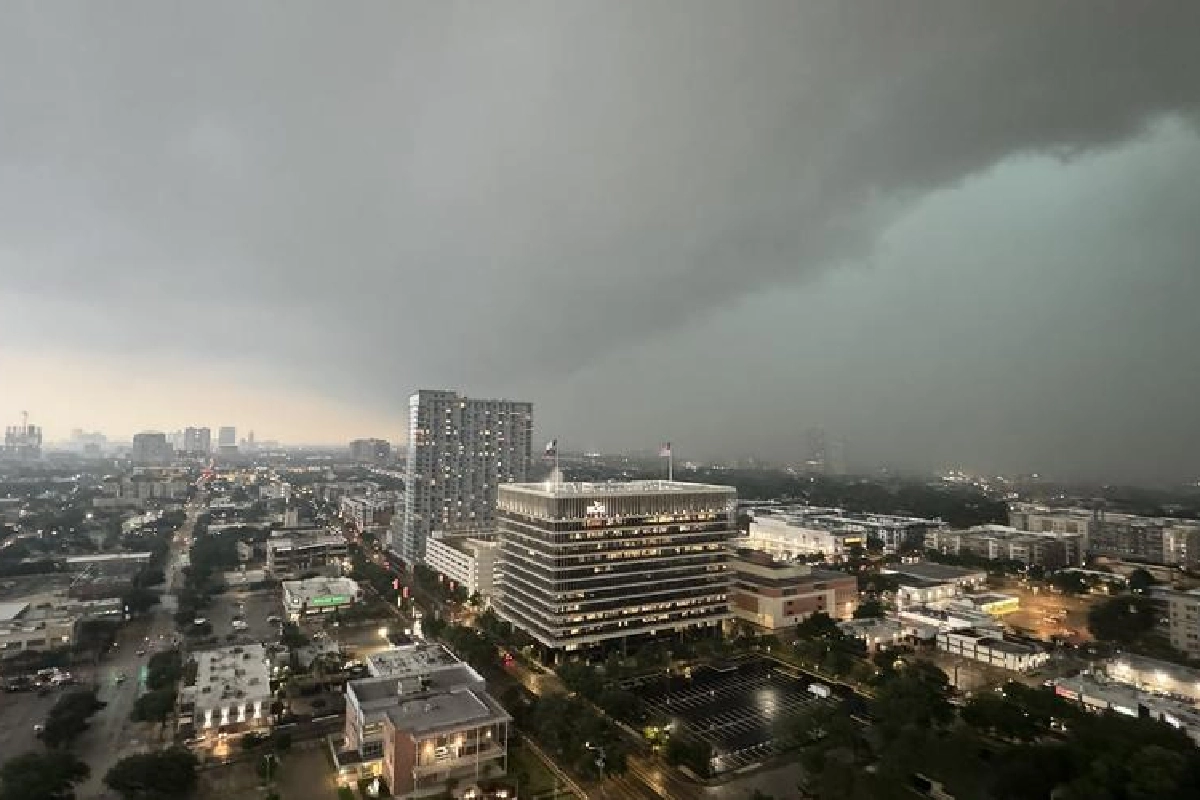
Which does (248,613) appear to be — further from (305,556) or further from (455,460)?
(455,460)

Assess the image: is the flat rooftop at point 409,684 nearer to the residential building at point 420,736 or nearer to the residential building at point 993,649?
the residential building at point 420,736

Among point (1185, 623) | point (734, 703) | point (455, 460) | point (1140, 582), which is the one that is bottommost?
point (734, 703)

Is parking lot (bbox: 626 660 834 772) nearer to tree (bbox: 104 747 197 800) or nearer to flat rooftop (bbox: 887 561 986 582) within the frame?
tree (bbox: 104 747 197 800)

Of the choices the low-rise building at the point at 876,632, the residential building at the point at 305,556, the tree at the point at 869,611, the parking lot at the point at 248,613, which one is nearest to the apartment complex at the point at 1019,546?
the tree at the point at 869,611

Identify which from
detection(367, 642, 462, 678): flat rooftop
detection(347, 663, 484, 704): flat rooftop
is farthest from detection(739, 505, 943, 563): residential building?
detection(347, 663, 484, 704): flat rooftop

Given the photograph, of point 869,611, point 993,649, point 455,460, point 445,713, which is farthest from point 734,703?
point 455,460
